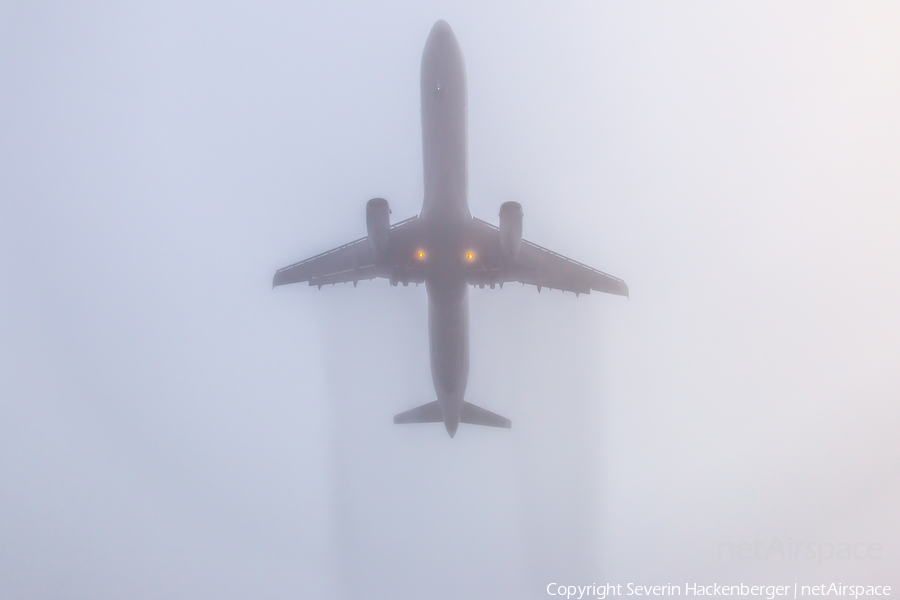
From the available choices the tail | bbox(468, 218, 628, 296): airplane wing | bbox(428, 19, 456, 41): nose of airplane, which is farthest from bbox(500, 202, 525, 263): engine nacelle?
the tail

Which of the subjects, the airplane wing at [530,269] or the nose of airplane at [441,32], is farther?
the airplane wing at [530,269]

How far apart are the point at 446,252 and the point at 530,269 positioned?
3.41m

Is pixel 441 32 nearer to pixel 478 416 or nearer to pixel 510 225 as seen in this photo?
pixel 510 225

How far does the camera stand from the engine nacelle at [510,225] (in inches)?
655

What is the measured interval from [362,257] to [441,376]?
5.34 meters

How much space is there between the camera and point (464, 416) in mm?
22953

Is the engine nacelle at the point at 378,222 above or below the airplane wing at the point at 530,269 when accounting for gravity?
above

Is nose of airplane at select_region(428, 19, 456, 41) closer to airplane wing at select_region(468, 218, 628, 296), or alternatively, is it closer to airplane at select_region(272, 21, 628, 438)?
airplane at select_region(272, 21, 628, 438)

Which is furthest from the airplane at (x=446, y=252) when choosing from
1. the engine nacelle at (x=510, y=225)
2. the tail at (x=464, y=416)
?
the tail at (x=464, y=416)

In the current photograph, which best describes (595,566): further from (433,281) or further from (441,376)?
(433,281)

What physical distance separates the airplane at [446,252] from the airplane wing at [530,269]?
35 mm

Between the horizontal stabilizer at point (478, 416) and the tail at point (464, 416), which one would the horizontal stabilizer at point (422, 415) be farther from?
the horizontal stabilizer at point (478, 416)

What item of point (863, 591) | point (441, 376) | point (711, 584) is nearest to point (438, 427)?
point (441, 376)

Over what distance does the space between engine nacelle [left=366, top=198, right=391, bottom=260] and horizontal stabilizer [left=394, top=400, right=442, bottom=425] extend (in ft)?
28.5
